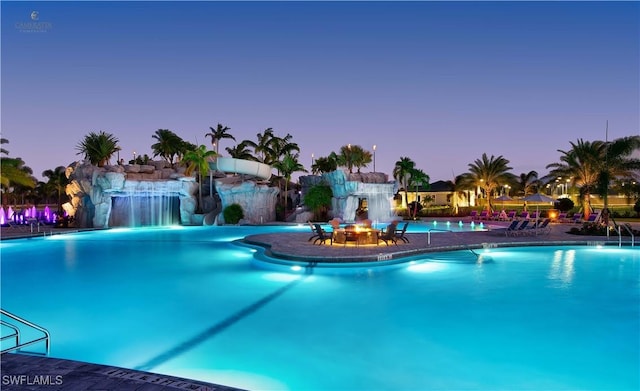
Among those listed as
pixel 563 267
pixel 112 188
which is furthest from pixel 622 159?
pixel 112 188

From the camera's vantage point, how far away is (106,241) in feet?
62.2

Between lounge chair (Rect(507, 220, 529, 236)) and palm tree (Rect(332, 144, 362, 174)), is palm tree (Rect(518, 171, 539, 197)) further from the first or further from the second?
lounge chair (Rect(507, 220, 529, 236))

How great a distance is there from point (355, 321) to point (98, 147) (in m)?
29.3

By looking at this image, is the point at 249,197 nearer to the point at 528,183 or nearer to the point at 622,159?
the point at 622,159

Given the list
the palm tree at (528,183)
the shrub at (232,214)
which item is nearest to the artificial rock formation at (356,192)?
the shrub at (232,214)

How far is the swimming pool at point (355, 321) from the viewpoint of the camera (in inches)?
193

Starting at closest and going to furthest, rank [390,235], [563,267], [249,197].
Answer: [563,267] < [390,235] < [249,197]

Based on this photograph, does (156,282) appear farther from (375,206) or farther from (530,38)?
(375,206)

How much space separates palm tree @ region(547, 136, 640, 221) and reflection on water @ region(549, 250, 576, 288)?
378 inches

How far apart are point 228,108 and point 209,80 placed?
29.8 ft

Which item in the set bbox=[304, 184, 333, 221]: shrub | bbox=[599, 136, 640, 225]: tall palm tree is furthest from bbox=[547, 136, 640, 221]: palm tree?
bbox=[304, 184, 333, 221]: shrub

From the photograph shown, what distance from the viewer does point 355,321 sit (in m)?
6.78

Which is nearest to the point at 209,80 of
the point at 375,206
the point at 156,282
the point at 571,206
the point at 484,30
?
the point at 375,206

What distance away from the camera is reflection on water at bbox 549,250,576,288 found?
9.95 metres
